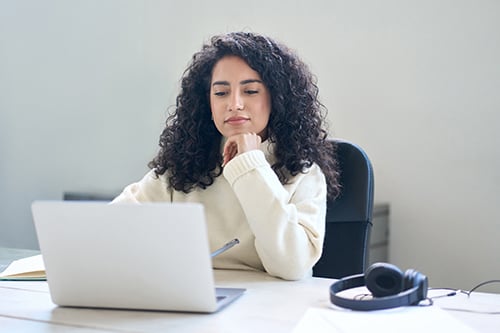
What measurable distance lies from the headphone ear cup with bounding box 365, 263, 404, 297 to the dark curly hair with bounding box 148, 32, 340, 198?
49 centimetres

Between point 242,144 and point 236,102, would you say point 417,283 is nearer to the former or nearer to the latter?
point 242,144

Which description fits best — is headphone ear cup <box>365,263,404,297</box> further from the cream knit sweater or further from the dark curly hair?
the dark curly hair

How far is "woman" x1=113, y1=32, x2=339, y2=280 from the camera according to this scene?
134 centimetres

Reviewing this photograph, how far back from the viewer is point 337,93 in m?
2.26

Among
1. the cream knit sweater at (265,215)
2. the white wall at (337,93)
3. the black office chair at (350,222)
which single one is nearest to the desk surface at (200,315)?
the cream knit sweater at (265,215)

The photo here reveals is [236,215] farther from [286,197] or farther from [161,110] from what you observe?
[161,110]

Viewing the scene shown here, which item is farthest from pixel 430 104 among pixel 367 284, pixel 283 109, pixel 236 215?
pixel 367 284

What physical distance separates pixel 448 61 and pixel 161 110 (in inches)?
45.7

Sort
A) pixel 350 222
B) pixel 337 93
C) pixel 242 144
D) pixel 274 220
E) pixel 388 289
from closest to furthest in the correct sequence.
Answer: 1. pixel 388 289
2. pixel 274 220
3. pixel 242 144
4. pixel 350 222
5. pixel 337 93

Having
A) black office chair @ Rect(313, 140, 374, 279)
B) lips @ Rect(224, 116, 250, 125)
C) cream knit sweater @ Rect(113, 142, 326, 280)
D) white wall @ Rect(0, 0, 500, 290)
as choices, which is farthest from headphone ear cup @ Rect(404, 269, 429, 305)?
white wall @ Rect(0, 0, 500, 290)

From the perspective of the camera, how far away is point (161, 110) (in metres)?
2.62

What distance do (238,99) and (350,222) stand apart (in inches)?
15.1

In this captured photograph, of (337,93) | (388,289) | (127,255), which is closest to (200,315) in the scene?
(127,255)

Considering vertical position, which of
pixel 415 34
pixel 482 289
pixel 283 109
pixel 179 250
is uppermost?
pixel 415 34
